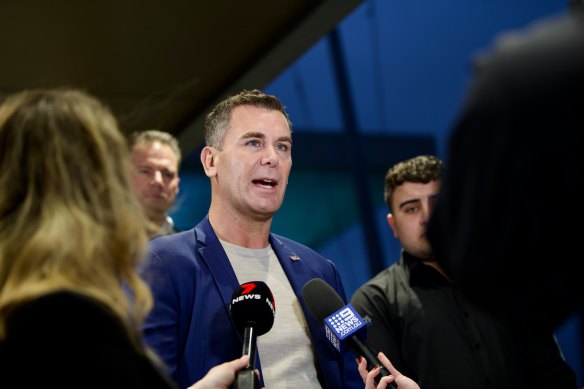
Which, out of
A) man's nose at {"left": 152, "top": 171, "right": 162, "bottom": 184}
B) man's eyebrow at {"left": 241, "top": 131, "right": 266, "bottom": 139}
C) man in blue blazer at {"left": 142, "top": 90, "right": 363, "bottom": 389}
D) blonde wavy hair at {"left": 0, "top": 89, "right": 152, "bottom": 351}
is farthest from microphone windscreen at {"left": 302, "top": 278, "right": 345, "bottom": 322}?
man's nose at {"left": 152, "top": 171, "right": 162, "bottom": 184}

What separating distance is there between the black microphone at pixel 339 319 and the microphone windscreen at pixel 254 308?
0.24m

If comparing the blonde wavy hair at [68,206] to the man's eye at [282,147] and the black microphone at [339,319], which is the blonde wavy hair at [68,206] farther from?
the man's eye at [282,147]

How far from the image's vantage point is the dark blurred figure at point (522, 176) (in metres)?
0.86

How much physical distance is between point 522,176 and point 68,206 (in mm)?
633

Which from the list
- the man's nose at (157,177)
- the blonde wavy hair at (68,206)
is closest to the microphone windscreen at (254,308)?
the blonde wavy hair at (68,206)

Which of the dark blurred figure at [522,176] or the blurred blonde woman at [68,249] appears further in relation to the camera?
the blurred blonde woman at [68,249]

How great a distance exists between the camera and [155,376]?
1060 millimetres

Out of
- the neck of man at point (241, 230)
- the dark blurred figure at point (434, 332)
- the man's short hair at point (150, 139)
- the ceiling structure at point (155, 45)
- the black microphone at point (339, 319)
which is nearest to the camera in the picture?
the black microphone at point (339, 319)

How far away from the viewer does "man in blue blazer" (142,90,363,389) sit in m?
1.98

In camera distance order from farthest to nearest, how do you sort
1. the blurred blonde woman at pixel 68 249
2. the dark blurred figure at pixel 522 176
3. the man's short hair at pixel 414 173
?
1. the man's short hair at pixel 414 173
2. the blurred blonde woman at pixel 68 249
3. the dark blurred figure at pixel 522 176

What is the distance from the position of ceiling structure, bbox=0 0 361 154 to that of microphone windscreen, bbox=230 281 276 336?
1.79m

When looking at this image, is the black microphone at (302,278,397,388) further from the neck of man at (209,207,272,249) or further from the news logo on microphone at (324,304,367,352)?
the neck of man at (209,207,272,249)

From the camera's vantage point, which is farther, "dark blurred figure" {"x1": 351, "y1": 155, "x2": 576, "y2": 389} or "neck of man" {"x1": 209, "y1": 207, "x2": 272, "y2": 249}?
"dark blurred figure" {"x1": 351, "y1": 155, "x2": 576, "y2": 389}

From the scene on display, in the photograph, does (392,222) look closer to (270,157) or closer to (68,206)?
(270,157)
